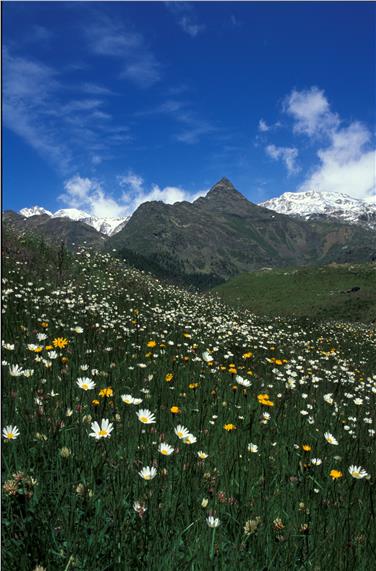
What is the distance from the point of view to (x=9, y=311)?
8461mm

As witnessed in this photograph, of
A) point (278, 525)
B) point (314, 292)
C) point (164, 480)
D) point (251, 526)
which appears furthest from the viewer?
point (314, 292)

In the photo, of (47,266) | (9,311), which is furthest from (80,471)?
(47,266)

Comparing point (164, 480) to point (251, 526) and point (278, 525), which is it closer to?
point (251, 526)

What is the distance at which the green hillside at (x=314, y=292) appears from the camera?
37297mm

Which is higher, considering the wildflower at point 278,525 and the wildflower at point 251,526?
the wildflower at point 251,526

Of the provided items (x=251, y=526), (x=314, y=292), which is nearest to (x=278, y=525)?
(x=251, y=526)

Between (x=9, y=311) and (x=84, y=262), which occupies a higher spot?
(x=84, y=262)

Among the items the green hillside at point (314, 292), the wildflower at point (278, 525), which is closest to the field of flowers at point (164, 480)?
the wildflower at point (278, 525)

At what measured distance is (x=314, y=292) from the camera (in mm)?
54062

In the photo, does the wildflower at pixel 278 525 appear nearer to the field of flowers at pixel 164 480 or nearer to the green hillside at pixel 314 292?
the field of flowers at pixel 164 480

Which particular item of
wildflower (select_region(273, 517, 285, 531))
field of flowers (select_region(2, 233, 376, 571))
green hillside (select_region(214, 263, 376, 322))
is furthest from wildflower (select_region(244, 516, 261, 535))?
green hillside (select_region(214, 263, 376, 322))

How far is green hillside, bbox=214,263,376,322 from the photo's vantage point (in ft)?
122

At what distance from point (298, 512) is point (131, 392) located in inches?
102

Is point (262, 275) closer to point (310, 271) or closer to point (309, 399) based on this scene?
point (310, 271)
